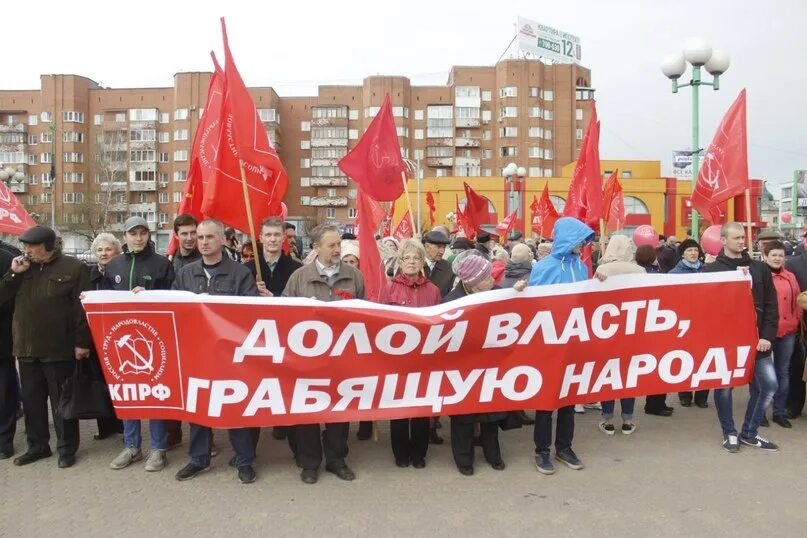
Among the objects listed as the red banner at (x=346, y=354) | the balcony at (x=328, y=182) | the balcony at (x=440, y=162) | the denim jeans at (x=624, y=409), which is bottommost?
the denim jeans at (x=624, y=409)

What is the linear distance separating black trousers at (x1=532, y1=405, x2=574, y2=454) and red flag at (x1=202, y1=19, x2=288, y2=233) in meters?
3.08

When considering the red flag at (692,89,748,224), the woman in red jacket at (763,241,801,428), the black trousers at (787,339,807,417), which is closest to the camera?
the woman in red jacket at (763,241,801,428)

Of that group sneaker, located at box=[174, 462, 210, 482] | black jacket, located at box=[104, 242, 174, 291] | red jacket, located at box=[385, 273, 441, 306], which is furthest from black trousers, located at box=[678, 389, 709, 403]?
black jacket, located at box=[104, 242, 174, 291]

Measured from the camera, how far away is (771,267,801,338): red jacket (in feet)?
19.8

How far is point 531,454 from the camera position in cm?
556

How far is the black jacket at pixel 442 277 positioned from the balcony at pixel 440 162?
70.8 m

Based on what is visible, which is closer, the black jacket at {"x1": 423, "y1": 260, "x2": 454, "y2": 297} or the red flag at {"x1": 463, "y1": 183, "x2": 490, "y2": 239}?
the black jacket at {"x1": 423, "y1": 260, "x2": 454, "y2": 297}

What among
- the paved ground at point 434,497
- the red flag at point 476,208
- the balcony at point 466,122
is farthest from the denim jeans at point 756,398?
the balcony at point 466,122

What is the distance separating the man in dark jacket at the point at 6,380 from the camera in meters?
5.52

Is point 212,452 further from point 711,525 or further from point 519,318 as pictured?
point 711,525

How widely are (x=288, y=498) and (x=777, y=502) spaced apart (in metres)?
3.37

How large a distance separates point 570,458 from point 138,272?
381cm

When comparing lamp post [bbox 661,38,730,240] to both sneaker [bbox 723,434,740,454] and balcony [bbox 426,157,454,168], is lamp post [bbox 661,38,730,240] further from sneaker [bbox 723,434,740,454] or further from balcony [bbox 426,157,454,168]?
balcony [bbox 426,157,454,168]

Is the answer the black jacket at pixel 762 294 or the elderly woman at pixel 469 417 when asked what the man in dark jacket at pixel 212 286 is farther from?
the black jacket at pixel 762 294
